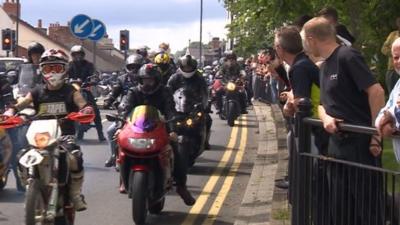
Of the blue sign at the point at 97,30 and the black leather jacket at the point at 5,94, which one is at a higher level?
the blue sign at the point at 97,30

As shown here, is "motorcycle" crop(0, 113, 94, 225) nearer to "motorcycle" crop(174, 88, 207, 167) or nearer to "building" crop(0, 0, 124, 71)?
"motorcycle" crop(174, 88, 207, 167)

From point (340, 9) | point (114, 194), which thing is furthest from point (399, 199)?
point (340, 9)

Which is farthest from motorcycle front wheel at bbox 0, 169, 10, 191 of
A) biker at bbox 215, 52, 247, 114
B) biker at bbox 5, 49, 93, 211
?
biker at bbox 215, 52, 247, 114

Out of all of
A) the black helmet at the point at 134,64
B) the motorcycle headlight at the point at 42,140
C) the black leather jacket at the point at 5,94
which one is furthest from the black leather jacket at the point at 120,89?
the motorcycle headlight at the point at 42,140

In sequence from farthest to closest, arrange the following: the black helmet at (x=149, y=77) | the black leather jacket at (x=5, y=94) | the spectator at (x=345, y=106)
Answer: the black leather jacket at (x=5, y=94) → the black helmet at (x=149, y=77) → the spectator at (x=345, y=106)

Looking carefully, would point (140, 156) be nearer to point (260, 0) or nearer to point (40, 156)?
point (40, 156)

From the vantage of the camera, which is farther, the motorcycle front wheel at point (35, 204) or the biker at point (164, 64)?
the biker at point (164, 64)

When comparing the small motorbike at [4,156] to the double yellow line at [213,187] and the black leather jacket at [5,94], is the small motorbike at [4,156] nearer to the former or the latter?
the black leather jacket at [5,94]

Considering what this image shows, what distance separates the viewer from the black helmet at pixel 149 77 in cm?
942

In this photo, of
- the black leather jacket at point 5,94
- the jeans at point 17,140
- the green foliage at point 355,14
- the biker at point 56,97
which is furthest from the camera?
the green foliage at point 355,14

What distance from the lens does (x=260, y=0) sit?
14.2 m

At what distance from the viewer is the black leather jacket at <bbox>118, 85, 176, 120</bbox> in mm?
9555

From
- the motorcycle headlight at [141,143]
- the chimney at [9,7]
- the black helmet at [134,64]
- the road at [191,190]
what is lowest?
the road at [191,190]

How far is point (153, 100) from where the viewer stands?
9.62 metres
